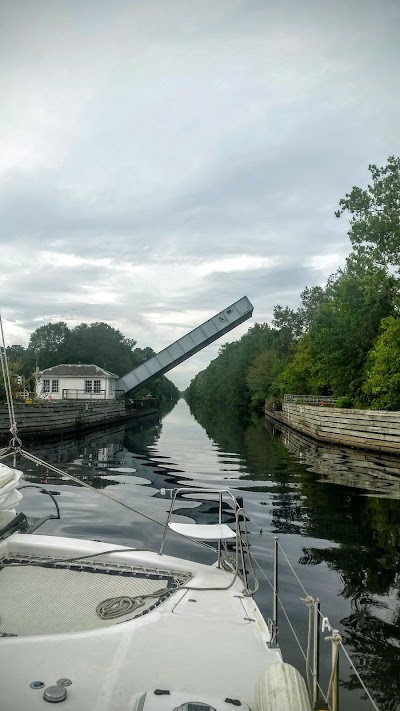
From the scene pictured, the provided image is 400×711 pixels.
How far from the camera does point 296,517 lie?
10.5m

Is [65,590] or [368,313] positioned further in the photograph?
[368,313]

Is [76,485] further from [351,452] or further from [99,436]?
[99,436]

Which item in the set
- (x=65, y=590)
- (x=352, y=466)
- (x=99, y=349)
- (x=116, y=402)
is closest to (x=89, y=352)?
(x=99, y=349)

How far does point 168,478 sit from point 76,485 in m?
2.71

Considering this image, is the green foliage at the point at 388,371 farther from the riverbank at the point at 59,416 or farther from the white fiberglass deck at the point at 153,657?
the white fiberglass deck at the point at 153,657

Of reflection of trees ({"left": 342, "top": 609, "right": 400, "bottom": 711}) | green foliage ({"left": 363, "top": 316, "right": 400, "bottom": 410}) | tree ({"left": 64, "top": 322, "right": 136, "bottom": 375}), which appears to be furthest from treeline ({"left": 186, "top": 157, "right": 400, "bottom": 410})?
tree ({"left": 64, "top": 322, "right": 136, "bottom": 375})

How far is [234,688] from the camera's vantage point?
293 cm

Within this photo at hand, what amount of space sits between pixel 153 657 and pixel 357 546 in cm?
617

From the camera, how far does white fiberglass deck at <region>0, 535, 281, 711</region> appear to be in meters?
2.87

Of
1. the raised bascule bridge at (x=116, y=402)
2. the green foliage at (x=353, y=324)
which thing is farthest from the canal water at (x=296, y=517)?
the green foliage at (x=353, y=324)

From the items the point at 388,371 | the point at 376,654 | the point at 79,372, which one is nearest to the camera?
the point at 376,654

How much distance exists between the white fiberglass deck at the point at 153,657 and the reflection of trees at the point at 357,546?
135cm

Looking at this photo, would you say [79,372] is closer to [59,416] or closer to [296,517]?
[59,416]

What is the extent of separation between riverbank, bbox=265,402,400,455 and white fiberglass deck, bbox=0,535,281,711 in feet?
60.8
